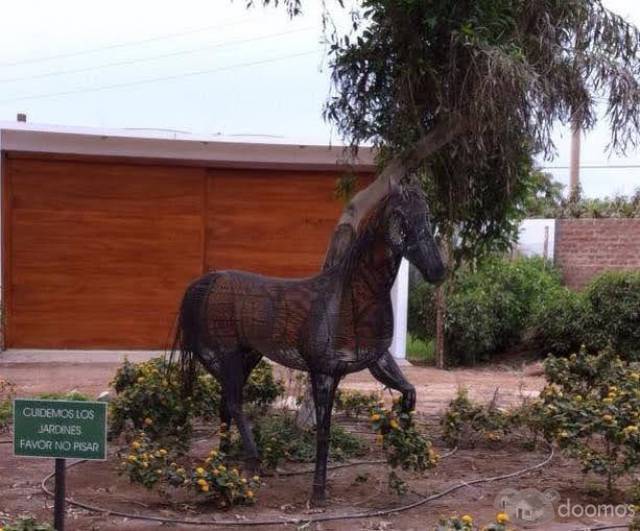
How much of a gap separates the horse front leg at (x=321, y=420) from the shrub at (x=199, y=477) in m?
0.40

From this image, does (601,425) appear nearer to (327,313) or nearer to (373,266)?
(373,266)

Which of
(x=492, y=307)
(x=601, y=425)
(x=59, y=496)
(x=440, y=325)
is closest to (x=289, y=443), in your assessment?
(x=601, y=425)

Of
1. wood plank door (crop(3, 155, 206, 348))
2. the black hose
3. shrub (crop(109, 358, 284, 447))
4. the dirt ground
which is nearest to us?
the black hose

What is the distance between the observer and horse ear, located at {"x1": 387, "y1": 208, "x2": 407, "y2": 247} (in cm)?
543

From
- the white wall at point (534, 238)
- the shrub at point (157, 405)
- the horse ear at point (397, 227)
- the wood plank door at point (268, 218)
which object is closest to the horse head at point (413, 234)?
the horse ear at point (397, 227)

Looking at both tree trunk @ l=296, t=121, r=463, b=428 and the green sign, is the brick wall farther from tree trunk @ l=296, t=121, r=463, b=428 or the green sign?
the green sign

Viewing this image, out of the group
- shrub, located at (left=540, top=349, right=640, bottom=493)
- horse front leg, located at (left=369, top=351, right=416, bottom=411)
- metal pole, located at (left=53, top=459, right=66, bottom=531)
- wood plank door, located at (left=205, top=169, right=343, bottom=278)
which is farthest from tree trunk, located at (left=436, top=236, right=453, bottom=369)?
metal pole, located at (left=53, top=459, right=66, bottom=531)

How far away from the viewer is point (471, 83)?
6715 millimetres

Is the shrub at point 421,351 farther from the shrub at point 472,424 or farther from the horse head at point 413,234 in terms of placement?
the horse head at point 413,234

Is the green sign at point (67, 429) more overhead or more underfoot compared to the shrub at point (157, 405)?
more overhead

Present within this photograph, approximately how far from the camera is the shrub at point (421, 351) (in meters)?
14.2

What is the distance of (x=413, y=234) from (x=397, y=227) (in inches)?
4.3

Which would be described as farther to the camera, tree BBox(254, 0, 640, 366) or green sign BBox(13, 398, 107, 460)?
tree BBox(254, 0, 640, 366)

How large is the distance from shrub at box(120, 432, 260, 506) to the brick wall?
11650 millimetres
